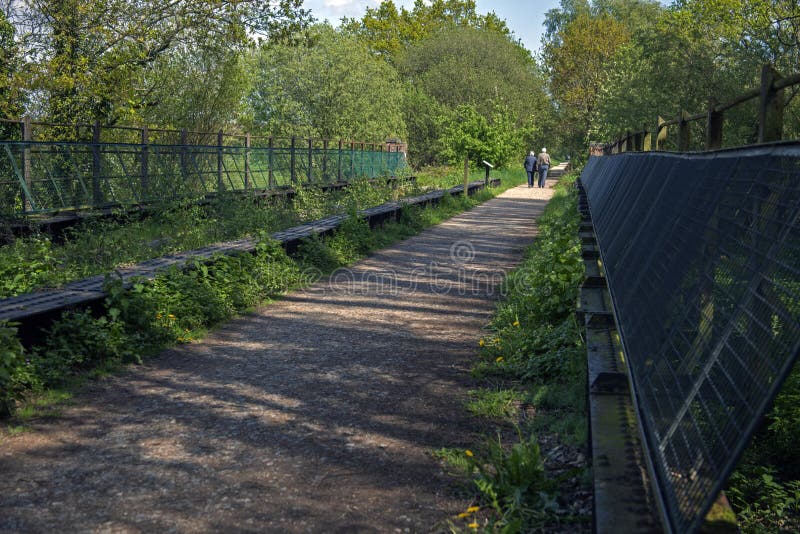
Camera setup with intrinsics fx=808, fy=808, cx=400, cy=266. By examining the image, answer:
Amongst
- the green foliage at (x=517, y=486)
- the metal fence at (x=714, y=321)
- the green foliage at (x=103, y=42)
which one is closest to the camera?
the metal fence at (x=714, y=321)

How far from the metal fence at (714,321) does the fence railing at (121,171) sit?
10497 millimetres

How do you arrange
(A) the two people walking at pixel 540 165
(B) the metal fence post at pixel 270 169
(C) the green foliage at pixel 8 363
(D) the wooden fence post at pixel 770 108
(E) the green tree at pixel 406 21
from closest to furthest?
(D) the wooden fence post at pixel 770 108 → (C) the green foliage at pixel 8 363 → (B) the metal fence post at pixel 270 169 → (A) the two people walking at pixel 540 165 → (E) the green tree at pixel 406 21

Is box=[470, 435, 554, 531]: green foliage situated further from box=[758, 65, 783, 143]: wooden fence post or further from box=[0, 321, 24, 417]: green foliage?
box=[0, 321, 24, 417]: green foliage

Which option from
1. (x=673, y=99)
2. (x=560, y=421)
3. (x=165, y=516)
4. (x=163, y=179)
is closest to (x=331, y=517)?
(x=165, y=516)

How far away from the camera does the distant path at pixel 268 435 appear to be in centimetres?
363

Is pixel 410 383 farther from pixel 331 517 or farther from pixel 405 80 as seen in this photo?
pixel 405 80

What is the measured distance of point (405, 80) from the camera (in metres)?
58.7

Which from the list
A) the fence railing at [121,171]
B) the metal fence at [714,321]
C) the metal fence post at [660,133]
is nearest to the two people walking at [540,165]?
the fence railing at [121,171]

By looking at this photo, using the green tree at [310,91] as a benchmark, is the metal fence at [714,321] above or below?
below

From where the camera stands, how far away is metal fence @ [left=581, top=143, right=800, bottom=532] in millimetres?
1853

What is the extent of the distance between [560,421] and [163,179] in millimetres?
13090

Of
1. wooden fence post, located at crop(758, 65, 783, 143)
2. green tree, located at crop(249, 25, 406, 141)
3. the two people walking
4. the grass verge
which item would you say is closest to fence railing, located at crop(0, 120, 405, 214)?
the grass verge

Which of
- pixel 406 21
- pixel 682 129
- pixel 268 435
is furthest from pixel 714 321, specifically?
pixel 406 21

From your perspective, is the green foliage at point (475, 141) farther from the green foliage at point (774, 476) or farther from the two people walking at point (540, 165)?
the green foliage at point (774, 476)
